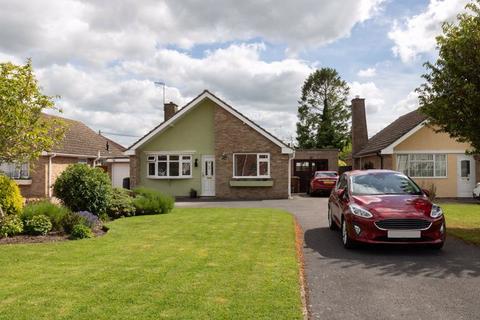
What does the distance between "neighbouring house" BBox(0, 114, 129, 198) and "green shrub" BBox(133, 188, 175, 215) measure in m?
4.39

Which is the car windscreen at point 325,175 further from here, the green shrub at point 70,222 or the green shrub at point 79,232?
the green shrub at point 79,232

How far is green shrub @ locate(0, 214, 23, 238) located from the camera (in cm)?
938

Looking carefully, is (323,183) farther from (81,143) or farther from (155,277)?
(155,277)

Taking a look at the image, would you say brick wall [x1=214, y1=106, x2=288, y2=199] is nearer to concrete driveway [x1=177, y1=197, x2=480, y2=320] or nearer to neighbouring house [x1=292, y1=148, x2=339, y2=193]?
neighbouring house [x1=292, y1=148, x2=339, y2=193]

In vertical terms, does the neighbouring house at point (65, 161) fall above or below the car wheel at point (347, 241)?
above

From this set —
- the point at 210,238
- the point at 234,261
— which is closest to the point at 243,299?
the point at 234,261

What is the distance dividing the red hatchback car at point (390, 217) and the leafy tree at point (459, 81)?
2691mm

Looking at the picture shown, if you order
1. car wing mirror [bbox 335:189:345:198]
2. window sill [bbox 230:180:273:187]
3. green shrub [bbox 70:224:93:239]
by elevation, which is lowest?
green shrub [bbox 70:224:93:239]

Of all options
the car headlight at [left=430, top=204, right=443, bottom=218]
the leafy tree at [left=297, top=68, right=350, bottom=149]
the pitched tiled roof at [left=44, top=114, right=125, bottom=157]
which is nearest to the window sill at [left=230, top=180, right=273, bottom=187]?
the pitched tiled roof at [left=44, top=114, right=125, bottom=157]

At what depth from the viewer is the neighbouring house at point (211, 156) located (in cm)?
2384

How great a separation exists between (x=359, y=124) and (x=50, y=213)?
25.8m

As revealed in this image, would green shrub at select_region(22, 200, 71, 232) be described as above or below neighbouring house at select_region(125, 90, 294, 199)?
below

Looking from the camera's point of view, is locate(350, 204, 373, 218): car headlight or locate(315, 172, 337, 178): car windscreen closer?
locate(350, 204, 373, 218): car headlight

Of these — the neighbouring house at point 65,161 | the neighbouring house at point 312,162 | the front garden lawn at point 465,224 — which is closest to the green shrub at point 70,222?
the neighbouring house at point 65,161
